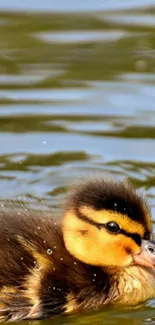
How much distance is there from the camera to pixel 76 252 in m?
5.59

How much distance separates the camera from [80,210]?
5.56 metres

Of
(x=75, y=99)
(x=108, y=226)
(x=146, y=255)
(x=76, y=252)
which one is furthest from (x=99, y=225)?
(x=75, y=99)

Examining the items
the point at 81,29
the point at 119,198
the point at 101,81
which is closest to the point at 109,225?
the point at 119,198

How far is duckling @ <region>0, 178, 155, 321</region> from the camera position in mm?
5473

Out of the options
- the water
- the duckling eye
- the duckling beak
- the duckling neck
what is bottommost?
the duckling neck

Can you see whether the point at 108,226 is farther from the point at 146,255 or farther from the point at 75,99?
the point at 75,99

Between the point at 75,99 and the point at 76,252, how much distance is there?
2378 millimetres

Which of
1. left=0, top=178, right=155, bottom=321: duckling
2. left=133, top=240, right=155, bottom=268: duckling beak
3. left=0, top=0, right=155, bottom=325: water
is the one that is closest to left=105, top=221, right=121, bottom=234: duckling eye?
left=0, top=178, right=155, bottom=321: duckling

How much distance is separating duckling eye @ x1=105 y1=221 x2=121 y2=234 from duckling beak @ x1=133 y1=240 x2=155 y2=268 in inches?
5.6

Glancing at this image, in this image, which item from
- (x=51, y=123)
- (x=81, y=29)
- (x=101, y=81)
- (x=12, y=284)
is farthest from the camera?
(x=81, y=29)

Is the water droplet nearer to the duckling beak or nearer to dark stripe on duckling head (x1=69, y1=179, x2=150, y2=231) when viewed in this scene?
dark stripe on duckling head (x1=69, y1=179, x2=150, y2=231)

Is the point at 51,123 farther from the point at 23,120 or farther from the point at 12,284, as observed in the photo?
the point at 12,284

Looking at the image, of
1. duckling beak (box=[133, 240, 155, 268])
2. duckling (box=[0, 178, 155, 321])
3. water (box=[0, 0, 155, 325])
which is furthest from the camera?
water (box=[0, 0, 155, 325])

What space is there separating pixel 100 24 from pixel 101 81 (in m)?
0.90
